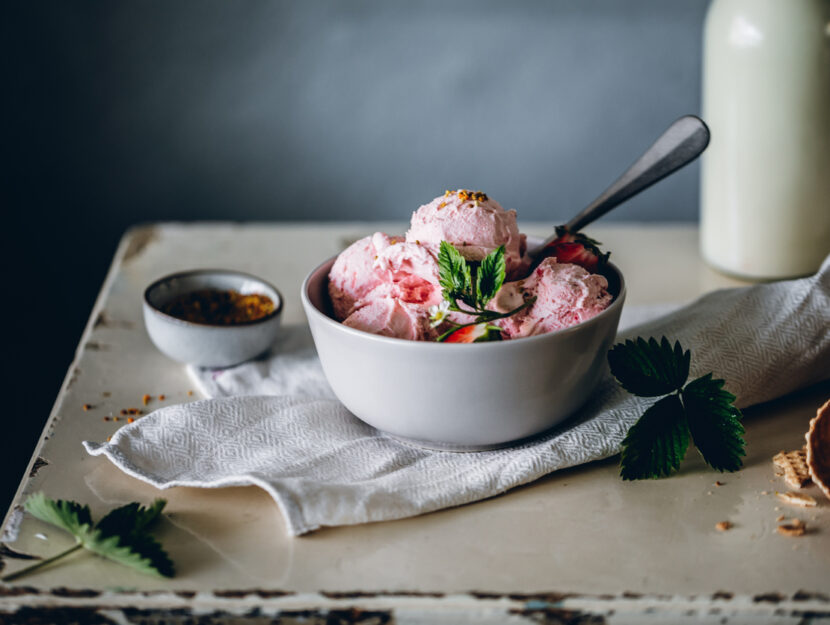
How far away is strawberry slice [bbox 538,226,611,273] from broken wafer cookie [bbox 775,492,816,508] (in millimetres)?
267

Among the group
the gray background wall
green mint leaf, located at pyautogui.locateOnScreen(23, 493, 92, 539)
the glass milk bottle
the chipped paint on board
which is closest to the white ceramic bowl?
green mint leaf, located at pyautogui.locateOnScreen(23, 493, 92, 539)

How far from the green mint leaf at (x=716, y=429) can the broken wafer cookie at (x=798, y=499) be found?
0.15 feet

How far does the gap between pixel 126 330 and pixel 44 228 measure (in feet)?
2.96

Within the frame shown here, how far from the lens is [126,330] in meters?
1.07

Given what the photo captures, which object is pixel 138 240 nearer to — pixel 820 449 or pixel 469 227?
pixel 469 227

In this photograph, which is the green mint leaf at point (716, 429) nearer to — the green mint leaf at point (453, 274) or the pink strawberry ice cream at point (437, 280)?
the pink strawberry ice cream at point (437, 280)

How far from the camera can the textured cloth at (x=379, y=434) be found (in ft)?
2.29

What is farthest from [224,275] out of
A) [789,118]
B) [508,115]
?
[508,115]

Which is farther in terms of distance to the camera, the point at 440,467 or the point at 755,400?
the point at 755,400

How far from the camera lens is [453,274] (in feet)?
2.42

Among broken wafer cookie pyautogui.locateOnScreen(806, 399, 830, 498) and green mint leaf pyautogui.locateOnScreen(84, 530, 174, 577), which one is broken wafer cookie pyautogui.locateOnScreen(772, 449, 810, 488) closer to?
broken wafer cookie pyautogui.locateOnScreen(806, 399, 830, 498)

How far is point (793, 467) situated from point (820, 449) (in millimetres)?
45

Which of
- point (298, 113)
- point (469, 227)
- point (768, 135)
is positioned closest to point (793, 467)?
point (469, 227)

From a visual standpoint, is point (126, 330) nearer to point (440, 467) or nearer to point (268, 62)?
point (440, 467)
